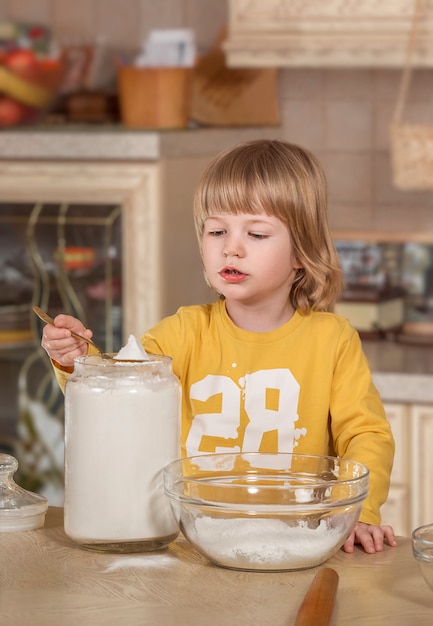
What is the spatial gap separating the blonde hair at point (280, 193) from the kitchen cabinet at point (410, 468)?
99 centimetres

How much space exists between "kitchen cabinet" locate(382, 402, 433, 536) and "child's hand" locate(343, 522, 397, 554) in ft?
4.09

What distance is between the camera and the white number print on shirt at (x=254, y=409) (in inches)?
54.7

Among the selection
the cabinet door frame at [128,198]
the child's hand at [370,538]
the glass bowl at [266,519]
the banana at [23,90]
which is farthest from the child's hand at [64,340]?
the banana at [23,90]

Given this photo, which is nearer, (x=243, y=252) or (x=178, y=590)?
(x=178, y=590)

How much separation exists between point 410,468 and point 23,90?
49.6 inches

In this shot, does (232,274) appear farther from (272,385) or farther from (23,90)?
(23,90)

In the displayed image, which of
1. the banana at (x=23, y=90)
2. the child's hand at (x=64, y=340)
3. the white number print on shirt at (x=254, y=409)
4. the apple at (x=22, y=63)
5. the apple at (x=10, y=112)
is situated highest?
the apple at (x=22, y=63)

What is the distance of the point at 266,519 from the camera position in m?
1.02

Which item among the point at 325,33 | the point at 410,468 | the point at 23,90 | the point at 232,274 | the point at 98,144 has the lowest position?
the point at 410,468

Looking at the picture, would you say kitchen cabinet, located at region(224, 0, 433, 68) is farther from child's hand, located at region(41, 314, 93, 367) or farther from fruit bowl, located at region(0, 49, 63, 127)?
child's hand, located at region(41, 314, 93, 367)

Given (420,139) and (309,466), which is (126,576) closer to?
(309,466)

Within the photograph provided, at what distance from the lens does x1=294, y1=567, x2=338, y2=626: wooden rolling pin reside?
2.96 feet

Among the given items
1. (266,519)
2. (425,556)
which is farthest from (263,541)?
(425,556)

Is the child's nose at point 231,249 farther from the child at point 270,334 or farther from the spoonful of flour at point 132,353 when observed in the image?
the spoonful of flour at point 132,353
